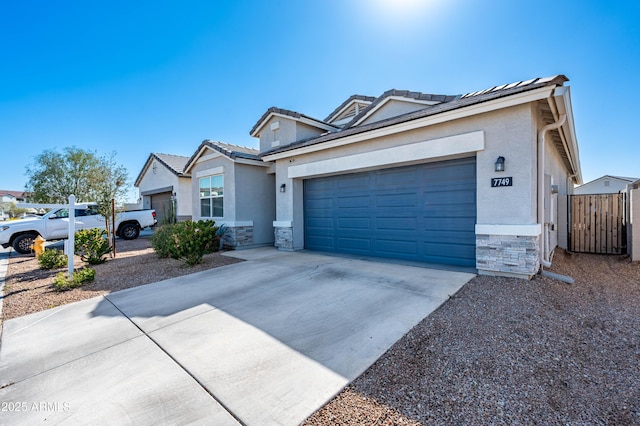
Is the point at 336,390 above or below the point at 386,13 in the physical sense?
below

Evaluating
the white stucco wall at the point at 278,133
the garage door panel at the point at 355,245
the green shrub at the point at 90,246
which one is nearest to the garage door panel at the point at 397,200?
the garage door panel at the point at 355,245

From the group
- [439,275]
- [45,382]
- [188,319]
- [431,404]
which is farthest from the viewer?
[439,275]

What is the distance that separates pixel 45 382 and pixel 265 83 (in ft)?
35.3

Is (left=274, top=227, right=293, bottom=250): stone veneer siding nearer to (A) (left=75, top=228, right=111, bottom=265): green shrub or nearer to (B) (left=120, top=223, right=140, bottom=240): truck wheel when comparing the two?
(A) (left=75, top=228, right=111, bottom=265): green shrub

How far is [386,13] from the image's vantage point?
7.56 metres

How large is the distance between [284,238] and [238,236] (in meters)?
2.06

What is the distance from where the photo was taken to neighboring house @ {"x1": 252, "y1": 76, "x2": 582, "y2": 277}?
17.2 feet

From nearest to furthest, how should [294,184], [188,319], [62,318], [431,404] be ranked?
[431,404]
[188,319]
[62,318]
[294,184]

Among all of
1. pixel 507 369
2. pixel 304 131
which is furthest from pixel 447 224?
pixel 304 131

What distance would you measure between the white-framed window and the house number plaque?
933cm

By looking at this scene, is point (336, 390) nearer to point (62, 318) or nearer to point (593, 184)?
point (62, 318)

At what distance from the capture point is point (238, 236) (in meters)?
10.6

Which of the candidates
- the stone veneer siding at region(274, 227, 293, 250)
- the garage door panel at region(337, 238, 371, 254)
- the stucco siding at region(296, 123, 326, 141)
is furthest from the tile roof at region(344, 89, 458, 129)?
the stone veneer siding at region(274, 227, 293, 250)

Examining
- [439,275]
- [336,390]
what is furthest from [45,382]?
[439,275]
